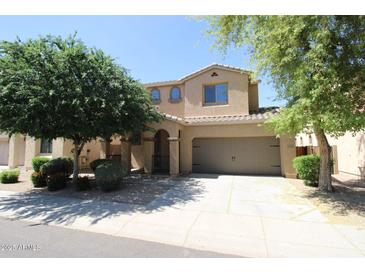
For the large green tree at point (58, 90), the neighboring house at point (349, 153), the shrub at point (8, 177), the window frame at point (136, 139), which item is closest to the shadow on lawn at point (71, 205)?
the large green tree at point (58, 90)

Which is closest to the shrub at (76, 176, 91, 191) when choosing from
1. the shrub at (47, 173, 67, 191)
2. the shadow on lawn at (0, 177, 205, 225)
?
the shadow on lawn at (0, 177, 205, 225)

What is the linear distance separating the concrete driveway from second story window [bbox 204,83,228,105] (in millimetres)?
7504

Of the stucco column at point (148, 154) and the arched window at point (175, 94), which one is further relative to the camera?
the arched window at point (175, 94)

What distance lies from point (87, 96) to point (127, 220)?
5366mm

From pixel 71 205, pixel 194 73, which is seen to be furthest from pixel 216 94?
pixel 71 205

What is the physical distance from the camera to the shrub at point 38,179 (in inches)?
380

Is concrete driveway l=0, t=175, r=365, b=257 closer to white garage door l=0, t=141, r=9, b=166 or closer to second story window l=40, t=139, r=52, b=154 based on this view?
second story window l=40, t=139, r=52, b=154

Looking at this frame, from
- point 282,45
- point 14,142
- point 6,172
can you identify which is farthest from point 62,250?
point 14,142

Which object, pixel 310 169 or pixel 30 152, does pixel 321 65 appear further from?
pixel 30 152

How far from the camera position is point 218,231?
4.71 meters

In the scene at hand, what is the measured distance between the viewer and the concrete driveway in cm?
402

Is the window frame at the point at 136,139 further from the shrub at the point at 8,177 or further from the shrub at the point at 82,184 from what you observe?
the shrub at the point at 8,177

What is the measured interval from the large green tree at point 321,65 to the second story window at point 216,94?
6.68 m

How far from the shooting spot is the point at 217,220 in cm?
539
